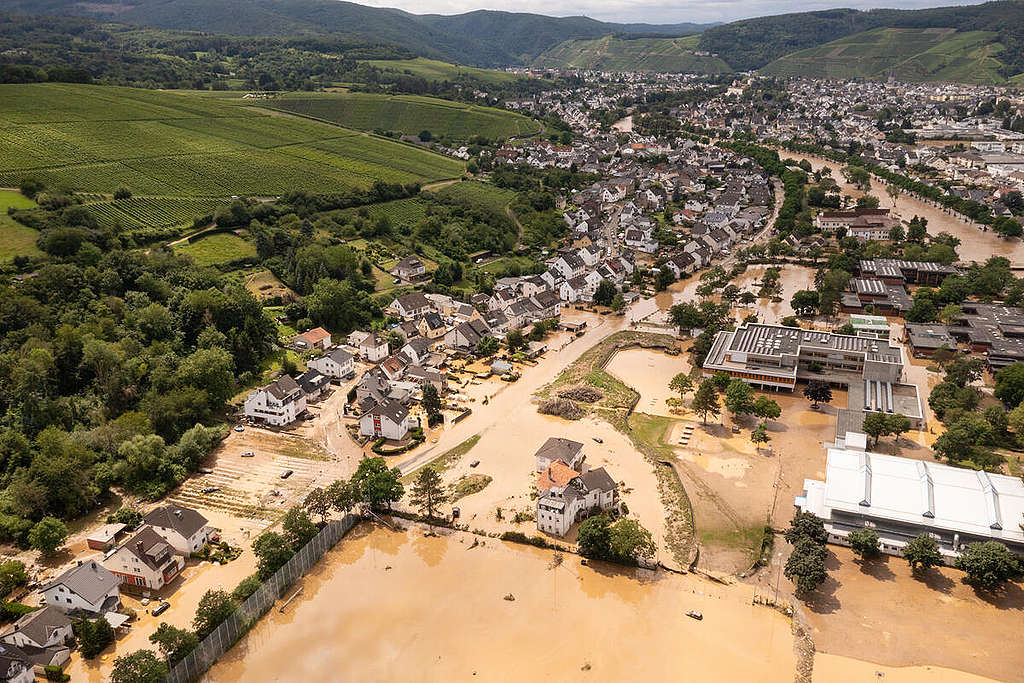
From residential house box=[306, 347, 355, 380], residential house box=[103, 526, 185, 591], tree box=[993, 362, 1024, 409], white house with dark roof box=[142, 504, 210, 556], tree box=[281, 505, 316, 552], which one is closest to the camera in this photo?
residential house box=[103, 526, 185, 591]

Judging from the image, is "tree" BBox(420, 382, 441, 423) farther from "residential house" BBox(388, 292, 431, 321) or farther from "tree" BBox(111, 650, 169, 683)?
"tree" BBox(111, 650, 169, 683)

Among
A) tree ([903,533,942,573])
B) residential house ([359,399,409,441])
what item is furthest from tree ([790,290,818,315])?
residential house ([359,399,409,441])

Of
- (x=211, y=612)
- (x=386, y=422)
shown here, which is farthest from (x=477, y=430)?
(x=211, y=612)

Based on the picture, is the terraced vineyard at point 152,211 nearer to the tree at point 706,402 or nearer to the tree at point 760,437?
the tree at point 706,402

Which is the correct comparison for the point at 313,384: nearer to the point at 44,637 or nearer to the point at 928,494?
the point at 44,637

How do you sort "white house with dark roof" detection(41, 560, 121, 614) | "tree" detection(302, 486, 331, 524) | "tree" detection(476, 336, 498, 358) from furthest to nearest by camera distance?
"tree" detection(476, 336, 498, 358), "tree" detection(302, 486, 331, 524), "white house with dark roof" detection(41, 560, 121, 614)

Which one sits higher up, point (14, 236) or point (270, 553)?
point (14, 236)

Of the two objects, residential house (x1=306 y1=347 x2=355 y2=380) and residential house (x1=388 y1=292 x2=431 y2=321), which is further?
residential house (x1=388 y1=292 x2=431 y2=321)
